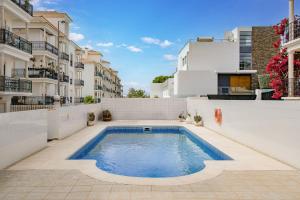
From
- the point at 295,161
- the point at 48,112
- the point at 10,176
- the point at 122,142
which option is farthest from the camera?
the point at 122,142

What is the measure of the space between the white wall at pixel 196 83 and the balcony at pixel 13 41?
606 inches

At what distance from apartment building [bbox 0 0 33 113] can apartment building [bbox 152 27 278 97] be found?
51.3 ft

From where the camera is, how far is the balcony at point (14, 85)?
15.0 meters

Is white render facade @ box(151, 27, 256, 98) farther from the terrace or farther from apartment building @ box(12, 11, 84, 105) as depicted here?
the terrace

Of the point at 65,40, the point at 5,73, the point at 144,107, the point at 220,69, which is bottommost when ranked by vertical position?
the point at 144,107

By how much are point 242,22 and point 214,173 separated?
1102 inches

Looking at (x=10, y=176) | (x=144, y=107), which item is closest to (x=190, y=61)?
(x=144, y=107)

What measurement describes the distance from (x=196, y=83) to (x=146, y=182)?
23.1 metres

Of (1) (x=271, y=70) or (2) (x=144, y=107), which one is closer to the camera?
(1) (x=271, y=70)

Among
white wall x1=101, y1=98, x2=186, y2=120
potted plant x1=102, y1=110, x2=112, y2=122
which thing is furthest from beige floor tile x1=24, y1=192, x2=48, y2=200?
white wall x1=101, y1=98, x2=186, y2=120

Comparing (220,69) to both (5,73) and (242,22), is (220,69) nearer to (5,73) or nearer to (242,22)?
(242,22)

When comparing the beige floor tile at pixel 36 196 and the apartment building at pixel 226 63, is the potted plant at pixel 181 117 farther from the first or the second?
the beige floor tile at pixel 36 196

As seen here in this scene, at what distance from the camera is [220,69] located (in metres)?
29.4

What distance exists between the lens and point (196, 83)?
28.1 m
